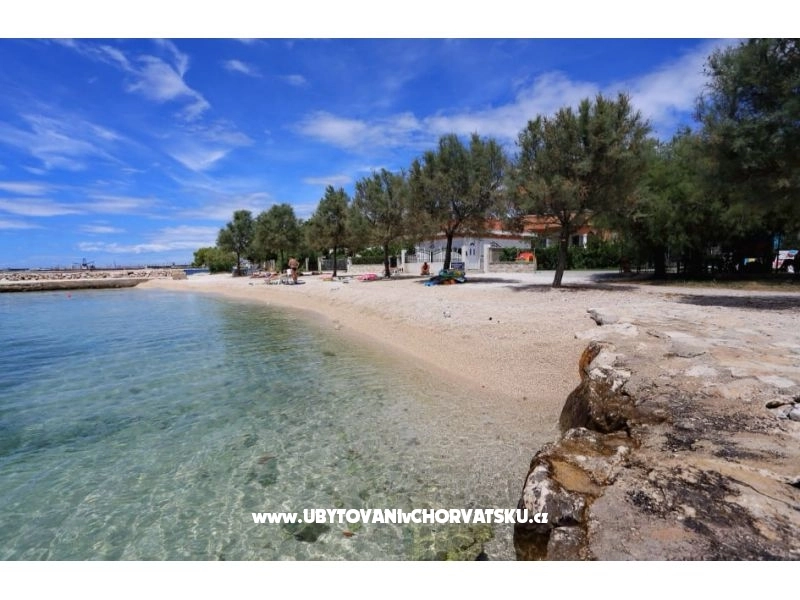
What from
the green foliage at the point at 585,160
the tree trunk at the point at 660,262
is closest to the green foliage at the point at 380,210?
the green foliage at the point at 585,160

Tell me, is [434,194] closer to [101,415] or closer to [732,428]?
[101,415]

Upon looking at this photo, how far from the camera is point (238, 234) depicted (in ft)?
180

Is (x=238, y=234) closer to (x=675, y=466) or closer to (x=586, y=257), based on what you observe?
(x=586, y=257)

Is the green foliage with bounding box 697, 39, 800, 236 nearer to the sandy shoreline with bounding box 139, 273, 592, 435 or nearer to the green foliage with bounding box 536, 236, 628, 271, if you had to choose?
the sandy shoreline with bounding box 139, 273, 592, 435

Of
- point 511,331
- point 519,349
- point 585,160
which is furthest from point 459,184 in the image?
point 519,349

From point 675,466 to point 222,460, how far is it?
5076mm

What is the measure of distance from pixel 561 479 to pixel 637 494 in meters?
0.51

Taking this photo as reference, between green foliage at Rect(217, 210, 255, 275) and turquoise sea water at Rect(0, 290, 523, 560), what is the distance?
151 feet

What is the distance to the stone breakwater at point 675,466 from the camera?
7.96ft

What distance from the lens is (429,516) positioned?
4.14m

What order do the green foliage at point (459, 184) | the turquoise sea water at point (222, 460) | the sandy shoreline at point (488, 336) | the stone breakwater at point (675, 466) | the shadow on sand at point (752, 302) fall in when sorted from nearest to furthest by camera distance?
the stone breakwater at point (675, 466) < the turquoise sea water at point (222, 460) < the sandy shoreline at point (488, 336) < the shadow on sand at point (752, 302) < the green foliage at point (459, 184)

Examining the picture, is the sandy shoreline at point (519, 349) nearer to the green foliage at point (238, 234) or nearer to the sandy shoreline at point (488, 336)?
the sandy shoreline at point (488, 336)

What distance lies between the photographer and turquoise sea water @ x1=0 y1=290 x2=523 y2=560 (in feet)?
12.8

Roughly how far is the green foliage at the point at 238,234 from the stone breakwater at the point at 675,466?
5500 cm
